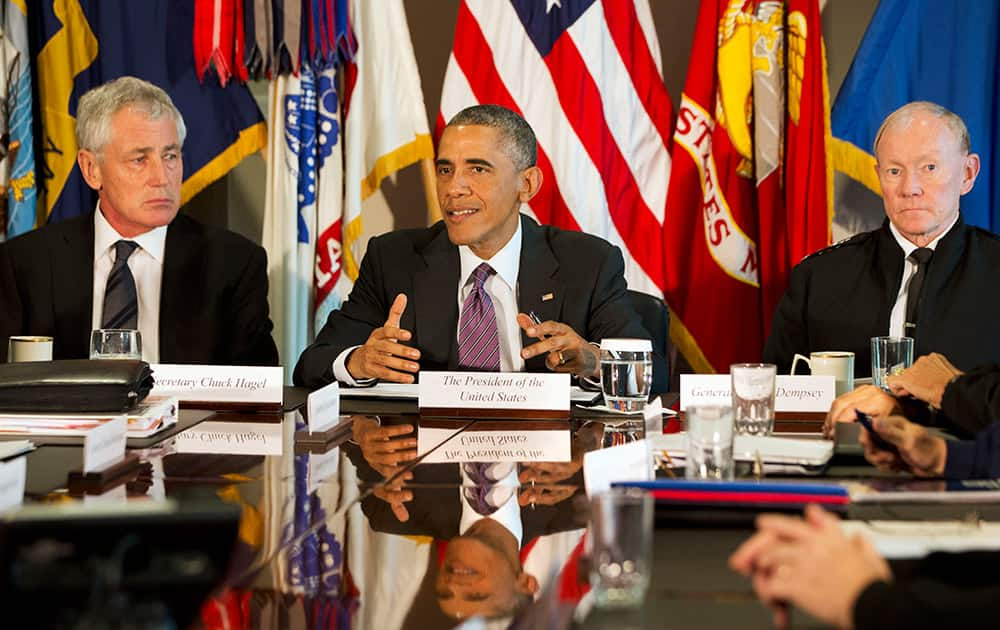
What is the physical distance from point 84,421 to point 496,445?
77cm

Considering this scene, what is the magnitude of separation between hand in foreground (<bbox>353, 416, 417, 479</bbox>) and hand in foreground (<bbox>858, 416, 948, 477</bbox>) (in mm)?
741

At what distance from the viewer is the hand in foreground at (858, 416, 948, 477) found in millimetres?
1663

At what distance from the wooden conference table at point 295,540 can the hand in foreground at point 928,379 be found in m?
0.20

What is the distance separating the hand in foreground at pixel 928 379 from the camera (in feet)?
7.06

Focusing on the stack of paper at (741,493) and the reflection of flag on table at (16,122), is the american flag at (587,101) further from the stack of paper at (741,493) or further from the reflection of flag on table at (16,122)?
the stack of paper at (741,493)

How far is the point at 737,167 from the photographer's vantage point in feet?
13.5

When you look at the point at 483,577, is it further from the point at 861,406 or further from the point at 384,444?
the point at 861,406

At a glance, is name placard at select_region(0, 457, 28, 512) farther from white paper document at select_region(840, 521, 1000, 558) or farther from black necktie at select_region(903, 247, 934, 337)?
black necktie at select_region(903, 247, 934, 337)

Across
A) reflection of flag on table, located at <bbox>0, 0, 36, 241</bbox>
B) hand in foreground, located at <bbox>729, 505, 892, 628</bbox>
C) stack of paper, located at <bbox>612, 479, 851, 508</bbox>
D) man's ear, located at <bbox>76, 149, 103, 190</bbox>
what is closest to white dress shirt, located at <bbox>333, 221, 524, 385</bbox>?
man's ear, located at <bbox>76, 149, 103, 190</bbox>

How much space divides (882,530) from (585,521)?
1.19ft

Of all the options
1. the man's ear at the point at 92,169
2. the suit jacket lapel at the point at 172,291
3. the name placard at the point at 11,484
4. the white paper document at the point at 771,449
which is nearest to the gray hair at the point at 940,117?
the white paper document at the point at 771,449

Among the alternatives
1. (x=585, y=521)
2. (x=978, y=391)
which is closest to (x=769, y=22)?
(x=978, y=391)

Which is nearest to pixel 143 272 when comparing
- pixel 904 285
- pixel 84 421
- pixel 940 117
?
pixel 84 421

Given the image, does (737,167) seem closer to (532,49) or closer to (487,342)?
(532,49)
